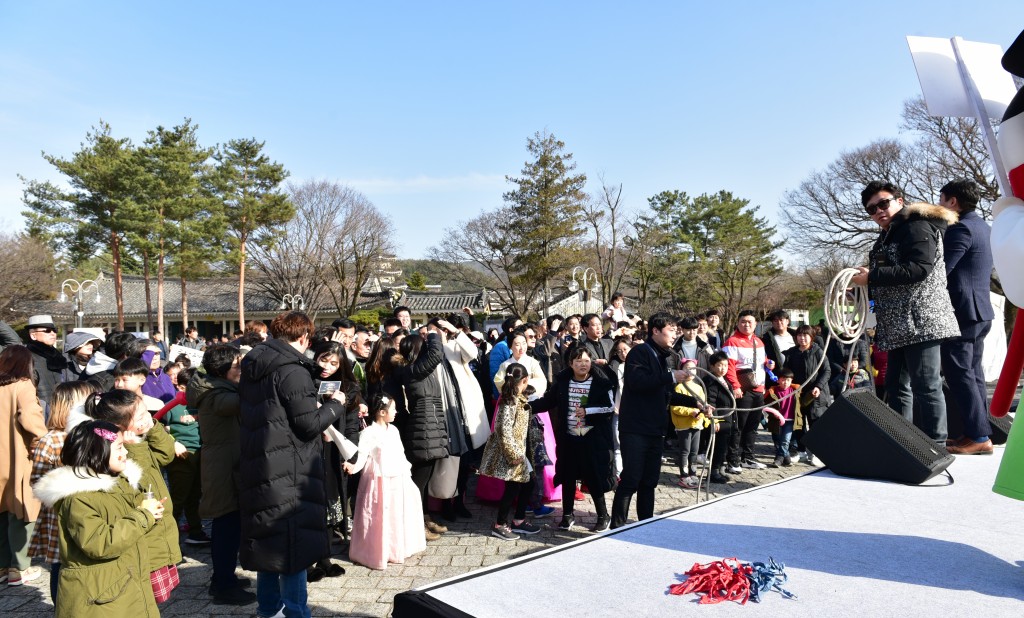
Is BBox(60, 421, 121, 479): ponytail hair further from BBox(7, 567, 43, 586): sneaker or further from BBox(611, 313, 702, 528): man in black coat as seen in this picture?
BBox(611, 313, 702, 528): man in black coat

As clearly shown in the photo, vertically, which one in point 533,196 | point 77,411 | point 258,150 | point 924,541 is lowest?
point 924,541

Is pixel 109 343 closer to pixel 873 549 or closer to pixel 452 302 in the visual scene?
pixel 873 549

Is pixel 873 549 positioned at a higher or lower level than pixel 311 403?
lower

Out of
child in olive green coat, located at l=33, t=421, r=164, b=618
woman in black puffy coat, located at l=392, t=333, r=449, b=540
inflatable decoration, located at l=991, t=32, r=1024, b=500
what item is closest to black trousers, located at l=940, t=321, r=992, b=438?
inflatable decoration, located at l=991, t=32, r=1024, b=500

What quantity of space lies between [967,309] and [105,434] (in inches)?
193

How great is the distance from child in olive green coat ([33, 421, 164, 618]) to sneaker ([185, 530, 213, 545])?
257 cm

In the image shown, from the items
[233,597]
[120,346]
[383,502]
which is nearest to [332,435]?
[383,502]

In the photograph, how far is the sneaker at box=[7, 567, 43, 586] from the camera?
4.40m

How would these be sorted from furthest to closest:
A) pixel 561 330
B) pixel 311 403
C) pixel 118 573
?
pixel 561 330 < pixel 311 403 < pixel 118 573

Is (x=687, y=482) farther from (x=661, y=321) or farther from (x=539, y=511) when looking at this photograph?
(x=661, y=321)

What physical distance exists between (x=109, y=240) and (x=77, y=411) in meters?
30.7

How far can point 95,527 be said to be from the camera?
8.98 feet

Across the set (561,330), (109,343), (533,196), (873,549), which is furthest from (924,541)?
(533,196)

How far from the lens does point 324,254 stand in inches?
1297
